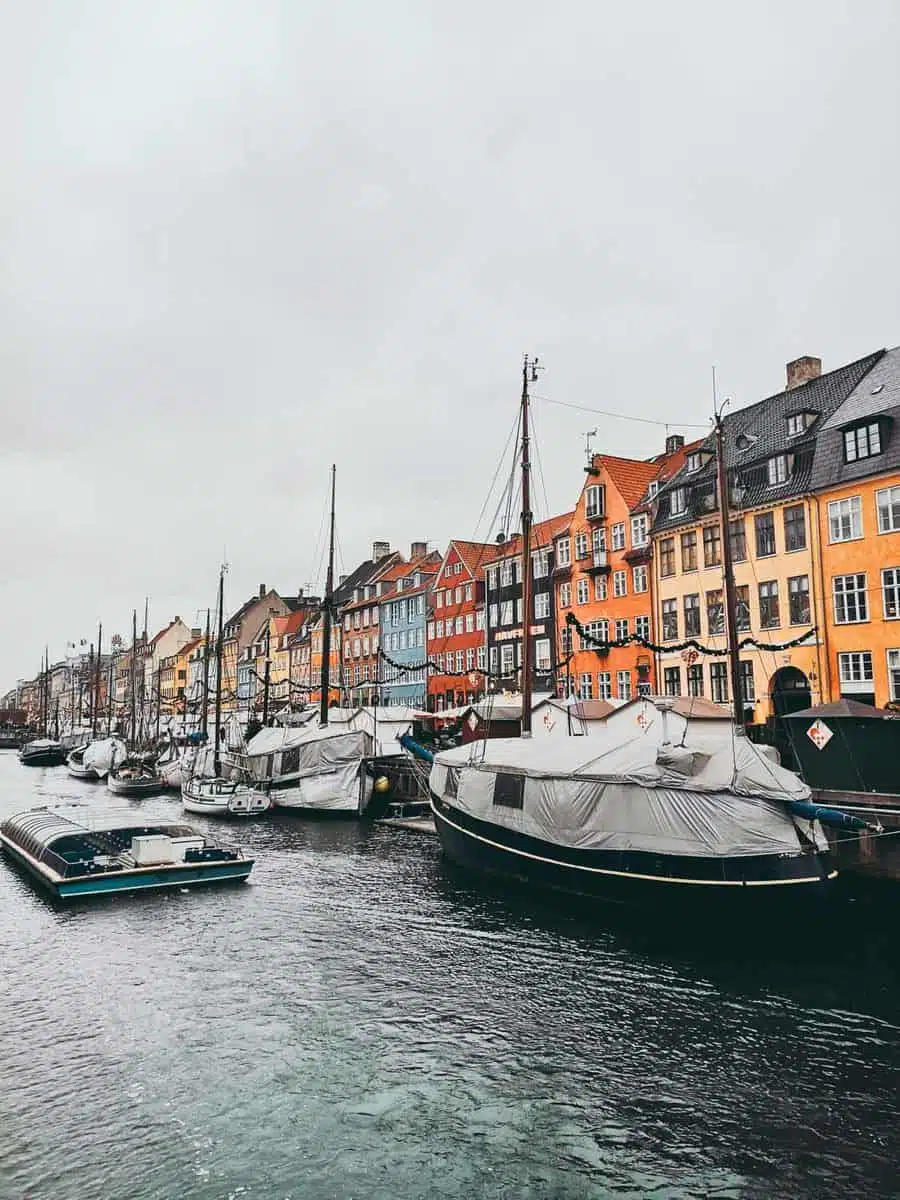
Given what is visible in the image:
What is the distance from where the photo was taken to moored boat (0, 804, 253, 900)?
24953mm

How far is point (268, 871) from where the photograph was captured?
95.8ft

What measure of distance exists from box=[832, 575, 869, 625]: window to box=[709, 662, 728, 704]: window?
715 cm

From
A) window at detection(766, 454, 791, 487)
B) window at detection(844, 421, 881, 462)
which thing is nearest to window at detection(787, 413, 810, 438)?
window at detection(766, 454, 791, 487)

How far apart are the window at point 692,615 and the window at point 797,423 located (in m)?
10.0

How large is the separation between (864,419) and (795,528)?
6038 mm

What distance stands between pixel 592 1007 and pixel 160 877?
14595mm

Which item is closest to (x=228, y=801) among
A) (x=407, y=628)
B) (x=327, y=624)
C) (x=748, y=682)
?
(x=327, y=624)

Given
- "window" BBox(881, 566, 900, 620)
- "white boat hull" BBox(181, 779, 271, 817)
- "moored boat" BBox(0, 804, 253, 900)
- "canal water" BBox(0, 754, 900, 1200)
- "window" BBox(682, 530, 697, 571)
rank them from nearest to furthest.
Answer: "canal water" BBox(0, 754, 900, 1200), "moored boat" BBox(0, 804, 253, 900), "window" BBox(881, 566, 900, 620), "white boat hull" BBox(181, 779, 271, 817), "window" BBox(682, 530, 697, 571)

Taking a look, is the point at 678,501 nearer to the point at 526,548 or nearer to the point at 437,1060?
the point at 526,548

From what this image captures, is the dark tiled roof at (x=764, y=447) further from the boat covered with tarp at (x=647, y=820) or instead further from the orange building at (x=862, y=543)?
the boat covered with tarp at (x=647, y=820)

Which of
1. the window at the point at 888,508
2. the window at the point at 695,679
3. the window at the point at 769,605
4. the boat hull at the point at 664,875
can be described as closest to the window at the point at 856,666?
the window at the point at 769,605

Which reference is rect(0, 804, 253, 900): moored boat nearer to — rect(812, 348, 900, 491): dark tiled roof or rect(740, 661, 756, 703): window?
rect(740, 661, 756, 703): window

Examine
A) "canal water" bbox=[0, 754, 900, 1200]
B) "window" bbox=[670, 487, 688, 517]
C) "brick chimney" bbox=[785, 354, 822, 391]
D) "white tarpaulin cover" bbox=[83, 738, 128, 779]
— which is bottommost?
"canal water" bbox=[0, 754, 900, 1200]

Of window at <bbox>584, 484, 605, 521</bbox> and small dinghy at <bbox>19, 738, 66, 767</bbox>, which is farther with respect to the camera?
small dinghy at <bbox>19, 738, 66, 767</bbox>
